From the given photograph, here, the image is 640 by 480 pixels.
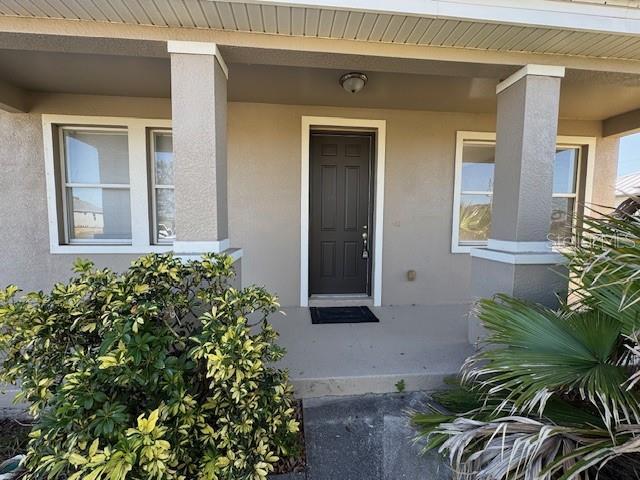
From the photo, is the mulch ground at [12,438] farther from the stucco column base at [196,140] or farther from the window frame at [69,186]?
the window frame at [69,186]

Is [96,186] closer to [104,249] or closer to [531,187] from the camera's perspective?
[104,249]

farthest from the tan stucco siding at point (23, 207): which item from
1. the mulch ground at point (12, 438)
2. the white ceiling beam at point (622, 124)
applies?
the white ceiling beam at point (622, 124)

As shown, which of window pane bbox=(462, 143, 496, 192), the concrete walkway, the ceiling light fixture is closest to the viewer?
the concrete walkway

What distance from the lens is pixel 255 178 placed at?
4121 millimetres

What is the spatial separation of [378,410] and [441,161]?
329 cm

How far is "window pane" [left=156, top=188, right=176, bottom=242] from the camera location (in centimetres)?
418

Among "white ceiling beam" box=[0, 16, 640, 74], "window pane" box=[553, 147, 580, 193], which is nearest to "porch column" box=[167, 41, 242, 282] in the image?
"white ceiling beam" box=[0, 16, 640, 74]

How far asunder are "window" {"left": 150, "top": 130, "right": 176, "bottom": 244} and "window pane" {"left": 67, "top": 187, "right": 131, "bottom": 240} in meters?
0.37

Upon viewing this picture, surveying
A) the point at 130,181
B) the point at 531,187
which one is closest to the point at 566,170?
the point at 531,187

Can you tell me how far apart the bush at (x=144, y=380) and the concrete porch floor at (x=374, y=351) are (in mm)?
468

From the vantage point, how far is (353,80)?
10.3ft

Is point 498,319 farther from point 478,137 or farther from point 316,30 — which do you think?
point 478,137

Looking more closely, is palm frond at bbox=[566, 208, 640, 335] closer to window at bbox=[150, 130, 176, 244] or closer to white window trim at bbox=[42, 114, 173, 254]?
white window trim at bbox=[42, 114, 173, 254]

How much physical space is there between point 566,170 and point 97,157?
6.53 meters
